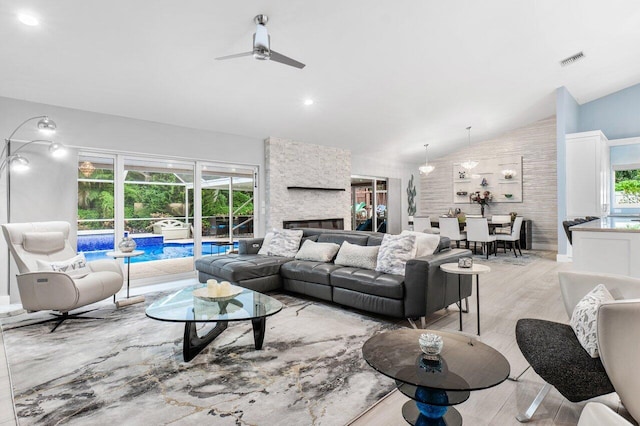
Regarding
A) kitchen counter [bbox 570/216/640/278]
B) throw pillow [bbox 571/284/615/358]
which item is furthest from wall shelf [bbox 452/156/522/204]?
throw pillow [bbox 571/284/615/358]

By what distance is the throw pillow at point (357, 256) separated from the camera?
155 inches

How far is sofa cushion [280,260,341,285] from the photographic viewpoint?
12.9 ft

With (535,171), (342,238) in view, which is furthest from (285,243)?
(535,171)

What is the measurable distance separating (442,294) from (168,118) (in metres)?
4.66

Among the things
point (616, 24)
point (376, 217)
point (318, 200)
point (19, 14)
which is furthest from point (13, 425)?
point (376, 217)

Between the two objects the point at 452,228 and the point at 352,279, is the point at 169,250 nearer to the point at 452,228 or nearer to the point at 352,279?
the point at 352,279

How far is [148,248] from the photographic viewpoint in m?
5.57

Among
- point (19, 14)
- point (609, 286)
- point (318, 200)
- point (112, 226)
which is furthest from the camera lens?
point (318, 200)

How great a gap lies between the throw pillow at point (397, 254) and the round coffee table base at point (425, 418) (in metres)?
1.75

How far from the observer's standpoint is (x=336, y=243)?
4738 mm

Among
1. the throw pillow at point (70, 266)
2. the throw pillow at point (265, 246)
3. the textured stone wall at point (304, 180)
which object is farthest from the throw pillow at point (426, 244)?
the throw pillow at point (70, 266)

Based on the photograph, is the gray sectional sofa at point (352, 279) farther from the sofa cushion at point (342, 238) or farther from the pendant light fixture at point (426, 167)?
the pendant light fixture at point (426, 167)

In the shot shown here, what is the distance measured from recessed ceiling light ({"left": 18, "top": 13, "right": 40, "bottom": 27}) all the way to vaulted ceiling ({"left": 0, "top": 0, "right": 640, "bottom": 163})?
2.0 inches

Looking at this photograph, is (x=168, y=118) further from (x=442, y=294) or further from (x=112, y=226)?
(x=442, y=294)
